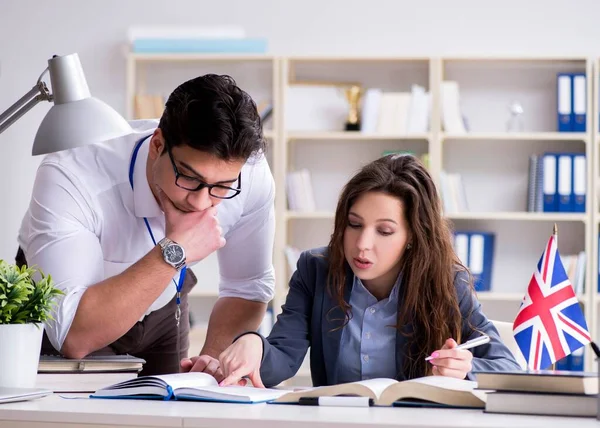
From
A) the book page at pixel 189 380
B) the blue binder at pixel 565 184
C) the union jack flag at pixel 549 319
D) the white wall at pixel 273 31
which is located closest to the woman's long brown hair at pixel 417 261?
the union jack flag at pixel 549 319

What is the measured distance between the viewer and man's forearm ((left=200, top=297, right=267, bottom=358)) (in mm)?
2150

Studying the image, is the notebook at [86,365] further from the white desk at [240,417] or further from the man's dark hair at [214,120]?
the man's dark hair at [214,120]

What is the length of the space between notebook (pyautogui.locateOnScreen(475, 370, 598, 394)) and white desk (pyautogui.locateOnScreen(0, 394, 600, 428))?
0.05 metres

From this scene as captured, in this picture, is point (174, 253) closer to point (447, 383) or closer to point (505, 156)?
point (447, 383)

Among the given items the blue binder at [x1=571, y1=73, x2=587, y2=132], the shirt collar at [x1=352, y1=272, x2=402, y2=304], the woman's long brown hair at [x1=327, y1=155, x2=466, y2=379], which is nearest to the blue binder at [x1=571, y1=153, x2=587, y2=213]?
the blue binder at [x1=571, y1=73, x2=587, y2=132]

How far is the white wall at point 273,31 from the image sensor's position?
466 centimetres

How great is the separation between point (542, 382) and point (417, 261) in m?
0.67

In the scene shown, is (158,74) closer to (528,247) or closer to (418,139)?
(418,139)

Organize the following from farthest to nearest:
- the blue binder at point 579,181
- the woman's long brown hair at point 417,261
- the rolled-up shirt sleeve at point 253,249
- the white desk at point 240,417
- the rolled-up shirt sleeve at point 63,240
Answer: the blue binder at point 579,181 → the rolled-up shirt sleeve at point 253,249 → the woman's long brown hair at point 417,261 → the rolled-up shirt sleeve at point 63,240 → the white desk at point 240,417

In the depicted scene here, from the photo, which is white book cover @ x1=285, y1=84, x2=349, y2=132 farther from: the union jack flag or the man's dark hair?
the union jack flag

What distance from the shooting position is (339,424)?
1145 millimetres

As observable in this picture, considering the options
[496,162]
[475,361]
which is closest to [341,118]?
[496,162]

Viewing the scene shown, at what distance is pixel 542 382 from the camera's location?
4.26 feet

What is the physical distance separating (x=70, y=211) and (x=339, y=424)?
92cm
